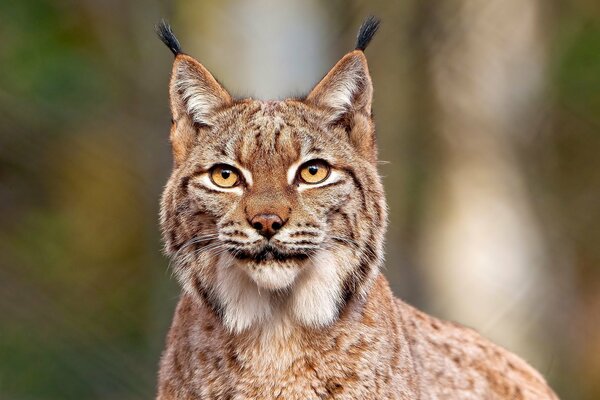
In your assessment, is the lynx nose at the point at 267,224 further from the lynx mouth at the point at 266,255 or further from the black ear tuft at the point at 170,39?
the black ear tuft at the point at 170,39

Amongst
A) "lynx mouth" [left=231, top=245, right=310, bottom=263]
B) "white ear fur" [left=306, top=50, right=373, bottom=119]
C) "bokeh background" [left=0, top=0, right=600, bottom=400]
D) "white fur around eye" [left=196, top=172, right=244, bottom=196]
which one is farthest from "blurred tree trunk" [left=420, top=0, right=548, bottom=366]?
"lynx mouth" [left=231, top=245, right=310, bottom=263]

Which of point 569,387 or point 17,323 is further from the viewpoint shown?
point 17,323

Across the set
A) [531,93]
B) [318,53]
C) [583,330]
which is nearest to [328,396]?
[318,53]

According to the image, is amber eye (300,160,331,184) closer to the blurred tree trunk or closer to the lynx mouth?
the lynx mouth

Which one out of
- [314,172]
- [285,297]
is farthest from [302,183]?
[285,297]

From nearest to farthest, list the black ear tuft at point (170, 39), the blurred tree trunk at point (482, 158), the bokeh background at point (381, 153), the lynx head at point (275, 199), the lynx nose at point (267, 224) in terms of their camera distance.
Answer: the lynx nose at point (267, 224)
the lynx head at point (275, 199)
the black ear tuft at point (170, 39)
the bokeh background at point (381, 153)
the blurred tree trunk at point (482, 158)

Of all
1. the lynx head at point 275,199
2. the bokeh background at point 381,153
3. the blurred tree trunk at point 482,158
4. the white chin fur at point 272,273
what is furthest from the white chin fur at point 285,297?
the blurred tree trunk at point 482,158

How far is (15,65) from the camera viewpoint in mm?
11688

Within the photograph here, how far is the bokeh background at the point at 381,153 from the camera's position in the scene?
10.6 meters

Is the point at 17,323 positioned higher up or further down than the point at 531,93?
further down

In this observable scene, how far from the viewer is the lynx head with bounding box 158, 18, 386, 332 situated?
423 centimetres

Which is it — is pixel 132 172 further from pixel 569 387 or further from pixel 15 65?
pixel 569 387

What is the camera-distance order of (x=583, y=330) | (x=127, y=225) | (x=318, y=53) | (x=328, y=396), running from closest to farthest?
(x=328, y=396)
(x=318, y=53)
(x=583, y=330)
(x=127, y=225)

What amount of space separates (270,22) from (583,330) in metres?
4.03
